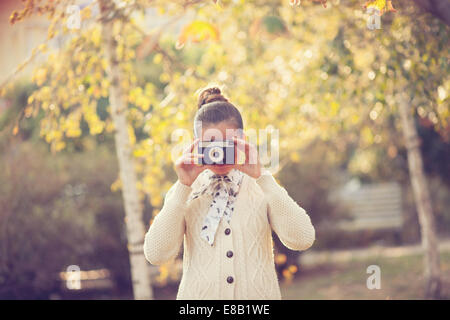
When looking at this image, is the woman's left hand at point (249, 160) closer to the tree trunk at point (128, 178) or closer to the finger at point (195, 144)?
the finger at point (195, 144)

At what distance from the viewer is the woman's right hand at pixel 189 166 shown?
2.11m

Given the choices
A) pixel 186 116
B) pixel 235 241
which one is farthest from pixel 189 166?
pixel 186 116

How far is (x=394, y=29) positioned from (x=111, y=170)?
446 centimetres

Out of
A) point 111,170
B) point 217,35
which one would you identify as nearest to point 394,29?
point 217,35

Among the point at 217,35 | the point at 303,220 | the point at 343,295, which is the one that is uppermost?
the point at 217,35

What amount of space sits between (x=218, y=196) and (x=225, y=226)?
0.14 m

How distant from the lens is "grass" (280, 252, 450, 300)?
6.57 metres

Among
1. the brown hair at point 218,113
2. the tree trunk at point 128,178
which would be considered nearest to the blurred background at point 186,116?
the tree trunk at point 128,178

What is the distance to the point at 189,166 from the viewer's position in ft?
6.97

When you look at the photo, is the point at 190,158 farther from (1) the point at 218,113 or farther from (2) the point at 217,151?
(1) the point at 218,113

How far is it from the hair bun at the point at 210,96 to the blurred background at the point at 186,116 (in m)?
0.27
